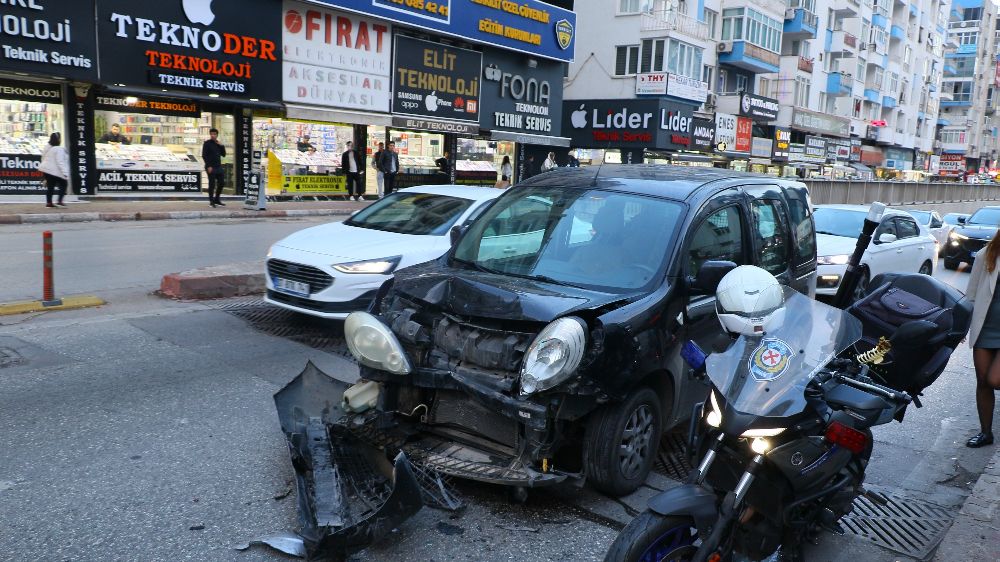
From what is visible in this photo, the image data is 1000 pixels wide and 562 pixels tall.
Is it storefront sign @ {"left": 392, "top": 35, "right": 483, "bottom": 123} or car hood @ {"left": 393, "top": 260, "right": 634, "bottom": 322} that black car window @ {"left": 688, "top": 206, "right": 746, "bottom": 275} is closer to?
car hood @ {"left": 393, "top": 260, "right": 634, "bottom": 322}

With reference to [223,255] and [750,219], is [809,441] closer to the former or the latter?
[750,219]

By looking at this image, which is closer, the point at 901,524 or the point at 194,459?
the point at 901,524

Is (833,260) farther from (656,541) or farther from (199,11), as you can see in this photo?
(199,11)

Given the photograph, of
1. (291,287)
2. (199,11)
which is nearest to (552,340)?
(291,287)

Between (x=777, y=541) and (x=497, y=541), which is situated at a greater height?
(x=777, y=541)

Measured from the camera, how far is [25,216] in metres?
16.1

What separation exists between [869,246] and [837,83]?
54.4 m

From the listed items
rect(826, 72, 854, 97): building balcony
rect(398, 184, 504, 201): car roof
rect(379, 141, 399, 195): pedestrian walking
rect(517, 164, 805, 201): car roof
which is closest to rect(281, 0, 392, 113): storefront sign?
rect(379, 141, 399, 195): pedestrian walking

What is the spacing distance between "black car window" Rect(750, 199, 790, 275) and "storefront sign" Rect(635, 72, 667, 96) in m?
35.2

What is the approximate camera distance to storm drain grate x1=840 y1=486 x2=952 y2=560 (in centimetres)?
420

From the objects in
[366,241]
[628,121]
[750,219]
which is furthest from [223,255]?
[628,121]

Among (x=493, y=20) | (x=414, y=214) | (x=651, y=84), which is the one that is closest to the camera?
(x=414, y=214)

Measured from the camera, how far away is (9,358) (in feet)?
21.1

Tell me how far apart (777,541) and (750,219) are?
293cm
